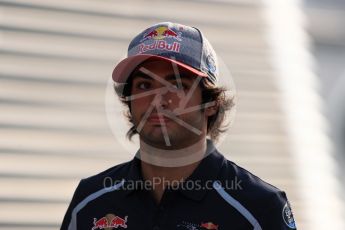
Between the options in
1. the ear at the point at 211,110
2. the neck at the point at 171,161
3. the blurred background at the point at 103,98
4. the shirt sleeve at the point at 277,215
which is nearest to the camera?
the shirt sleeve at the point at 277,215

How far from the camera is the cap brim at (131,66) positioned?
7.82 feet

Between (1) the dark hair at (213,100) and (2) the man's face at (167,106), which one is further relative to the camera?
(1) the dark hair at (213,100)

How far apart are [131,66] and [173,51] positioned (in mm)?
147

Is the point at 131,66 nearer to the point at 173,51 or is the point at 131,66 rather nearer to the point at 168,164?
the point at 173,51

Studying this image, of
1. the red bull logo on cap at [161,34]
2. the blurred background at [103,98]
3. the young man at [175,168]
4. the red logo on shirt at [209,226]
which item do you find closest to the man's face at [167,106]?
the young man at [175,168]

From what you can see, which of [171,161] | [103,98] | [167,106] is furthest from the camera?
[103,98]

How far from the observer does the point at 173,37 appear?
8.13ft

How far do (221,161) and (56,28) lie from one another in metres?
2.42

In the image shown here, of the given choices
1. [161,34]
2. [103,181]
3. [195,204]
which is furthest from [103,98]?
[195,204]

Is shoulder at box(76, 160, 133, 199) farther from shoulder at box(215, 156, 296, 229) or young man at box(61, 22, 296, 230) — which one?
shoulder at box(215, 156, 296, 229)

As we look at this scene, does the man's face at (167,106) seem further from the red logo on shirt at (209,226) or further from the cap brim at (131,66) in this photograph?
the red logo on shirt at (209,226)

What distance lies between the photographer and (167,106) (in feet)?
7.56

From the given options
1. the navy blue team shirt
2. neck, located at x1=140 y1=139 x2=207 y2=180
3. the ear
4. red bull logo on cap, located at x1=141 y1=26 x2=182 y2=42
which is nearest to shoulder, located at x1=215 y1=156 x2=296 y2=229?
the navy blue team shirt

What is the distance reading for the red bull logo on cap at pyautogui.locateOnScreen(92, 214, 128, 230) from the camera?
2439 millimetres
